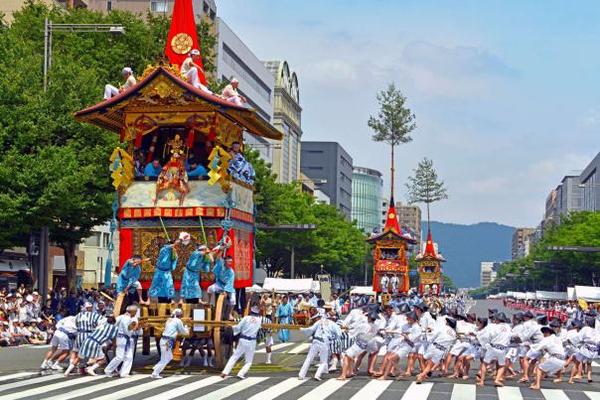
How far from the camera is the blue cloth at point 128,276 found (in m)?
24.0

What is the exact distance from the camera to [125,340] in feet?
73.4

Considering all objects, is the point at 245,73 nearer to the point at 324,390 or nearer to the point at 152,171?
the point at 152,171

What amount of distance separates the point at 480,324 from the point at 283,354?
29.2 feet

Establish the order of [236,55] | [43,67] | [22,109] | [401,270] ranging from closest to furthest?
[22,109], [43,67], [401,270], [236,55]

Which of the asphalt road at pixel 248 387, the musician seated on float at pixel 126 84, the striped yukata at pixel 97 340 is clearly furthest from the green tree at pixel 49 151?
the striped yukata at pixel 97 340

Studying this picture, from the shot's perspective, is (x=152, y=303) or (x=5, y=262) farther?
(x=5, y=262)

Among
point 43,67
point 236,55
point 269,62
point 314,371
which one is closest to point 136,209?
point 314,371

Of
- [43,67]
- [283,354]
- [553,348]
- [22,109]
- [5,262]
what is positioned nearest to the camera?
[553,348]

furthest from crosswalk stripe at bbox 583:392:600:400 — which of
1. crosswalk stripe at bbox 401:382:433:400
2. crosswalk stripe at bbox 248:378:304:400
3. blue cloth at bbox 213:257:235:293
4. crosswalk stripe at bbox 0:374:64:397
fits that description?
crosswalk stripe at bbox 0:374:64:397

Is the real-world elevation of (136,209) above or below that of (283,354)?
above

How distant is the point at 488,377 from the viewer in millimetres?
24812

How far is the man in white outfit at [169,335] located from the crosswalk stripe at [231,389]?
5.99 ft

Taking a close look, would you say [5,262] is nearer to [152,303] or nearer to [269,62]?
[152,303]

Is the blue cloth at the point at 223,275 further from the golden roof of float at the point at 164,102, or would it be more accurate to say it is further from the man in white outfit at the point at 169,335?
the golden roof of float at the point at 164,102
